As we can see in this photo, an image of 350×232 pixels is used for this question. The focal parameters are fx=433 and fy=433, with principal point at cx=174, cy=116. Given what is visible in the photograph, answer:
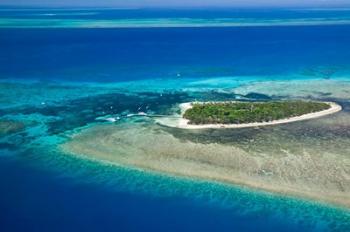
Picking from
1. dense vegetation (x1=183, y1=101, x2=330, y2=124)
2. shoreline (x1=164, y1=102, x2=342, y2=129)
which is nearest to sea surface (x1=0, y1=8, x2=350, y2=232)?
shoreline (x1=164, y1=102, x2=342, y2=129)

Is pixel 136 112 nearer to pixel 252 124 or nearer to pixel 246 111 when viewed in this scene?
pixel 246 111

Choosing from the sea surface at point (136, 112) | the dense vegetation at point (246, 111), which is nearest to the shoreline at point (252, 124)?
the dense vegetation at point (246, 111)

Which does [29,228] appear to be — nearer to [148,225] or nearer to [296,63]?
[148,225]

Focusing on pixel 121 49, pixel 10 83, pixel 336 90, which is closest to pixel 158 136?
pixel 336 90

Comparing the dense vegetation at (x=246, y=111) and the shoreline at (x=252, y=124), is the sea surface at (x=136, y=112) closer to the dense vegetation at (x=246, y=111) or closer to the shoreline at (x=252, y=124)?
the shoreline at (x=252, y=124)

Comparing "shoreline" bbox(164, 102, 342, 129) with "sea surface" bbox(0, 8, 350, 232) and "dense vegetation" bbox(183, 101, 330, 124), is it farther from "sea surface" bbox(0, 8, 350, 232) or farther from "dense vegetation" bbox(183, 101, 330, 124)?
"sea surface" bbox(0, 8, 350, 232)

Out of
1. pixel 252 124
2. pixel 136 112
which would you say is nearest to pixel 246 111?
pixel 252 124
